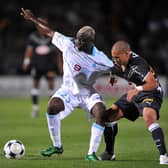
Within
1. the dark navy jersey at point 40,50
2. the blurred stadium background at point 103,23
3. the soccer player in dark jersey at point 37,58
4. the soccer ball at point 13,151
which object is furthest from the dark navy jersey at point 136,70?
the blurred stadium background at point 103,23

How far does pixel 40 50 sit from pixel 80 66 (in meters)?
9.92

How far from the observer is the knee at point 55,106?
35.8 feet

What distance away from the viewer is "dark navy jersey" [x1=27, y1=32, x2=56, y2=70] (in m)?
20.5

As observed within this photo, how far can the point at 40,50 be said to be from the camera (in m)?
21.0

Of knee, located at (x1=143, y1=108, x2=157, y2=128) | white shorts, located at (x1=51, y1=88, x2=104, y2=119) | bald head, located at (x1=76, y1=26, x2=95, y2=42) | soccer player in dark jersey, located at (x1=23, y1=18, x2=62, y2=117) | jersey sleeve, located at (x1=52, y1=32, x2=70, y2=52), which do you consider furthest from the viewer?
soccer player in dark jersey, located at (x1=23, y1=18, x2=62, y2=117)

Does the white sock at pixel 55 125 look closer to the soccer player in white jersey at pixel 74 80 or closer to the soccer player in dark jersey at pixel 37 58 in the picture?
the soccer player in white jersey at pixel 74 80

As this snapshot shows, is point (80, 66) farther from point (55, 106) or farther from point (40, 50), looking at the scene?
point (40, 50)

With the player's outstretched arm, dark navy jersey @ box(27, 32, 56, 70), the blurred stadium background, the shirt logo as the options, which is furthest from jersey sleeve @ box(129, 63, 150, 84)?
the blurred stadium background

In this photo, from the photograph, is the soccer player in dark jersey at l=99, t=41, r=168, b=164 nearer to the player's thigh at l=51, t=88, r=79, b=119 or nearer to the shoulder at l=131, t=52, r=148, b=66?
the shoulder at l=131, t=52, r=148, b=66

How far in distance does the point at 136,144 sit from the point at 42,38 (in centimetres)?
813

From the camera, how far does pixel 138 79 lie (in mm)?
10289

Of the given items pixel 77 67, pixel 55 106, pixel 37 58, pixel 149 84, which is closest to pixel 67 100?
pixel 55 106

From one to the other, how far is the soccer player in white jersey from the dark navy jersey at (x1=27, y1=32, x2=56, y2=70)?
362 inches

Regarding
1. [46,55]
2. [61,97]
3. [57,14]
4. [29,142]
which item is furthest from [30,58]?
[57,14]
